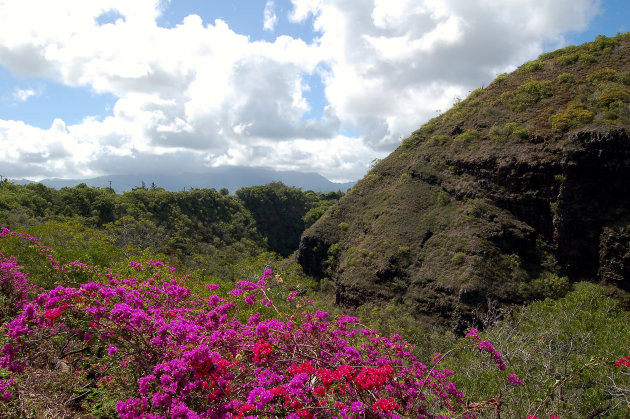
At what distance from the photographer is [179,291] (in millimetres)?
6289

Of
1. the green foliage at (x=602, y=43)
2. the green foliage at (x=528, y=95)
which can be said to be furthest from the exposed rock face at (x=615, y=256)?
the green foliage at (x=602, y=43)

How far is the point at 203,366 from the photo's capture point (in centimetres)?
338

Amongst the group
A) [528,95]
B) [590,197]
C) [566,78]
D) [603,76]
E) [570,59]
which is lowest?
[590,197]

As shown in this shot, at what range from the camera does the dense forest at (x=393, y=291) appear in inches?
156

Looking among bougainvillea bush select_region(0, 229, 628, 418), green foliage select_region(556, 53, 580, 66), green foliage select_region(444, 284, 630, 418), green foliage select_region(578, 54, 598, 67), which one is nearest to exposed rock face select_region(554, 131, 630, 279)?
green foliage select_region(444, 284, 630, 418)

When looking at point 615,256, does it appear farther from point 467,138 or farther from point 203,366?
point 203,366

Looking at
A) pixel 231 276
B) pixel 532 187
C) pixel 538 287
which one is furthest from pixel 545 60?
pixel 231 276

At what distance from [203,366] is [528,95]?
3207 cm

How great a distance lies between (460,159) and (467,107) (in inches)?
335

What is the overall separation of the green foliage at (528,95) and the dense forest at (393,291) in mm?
174

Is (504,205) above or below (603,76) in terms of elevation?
below

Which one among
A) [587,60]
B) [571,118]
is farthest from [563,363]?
[587,60]

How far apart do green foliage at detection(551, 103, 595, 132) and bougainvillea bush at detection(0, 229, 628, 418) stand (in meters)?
22.2

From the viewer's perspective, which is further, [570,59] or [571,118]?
[570,59]
